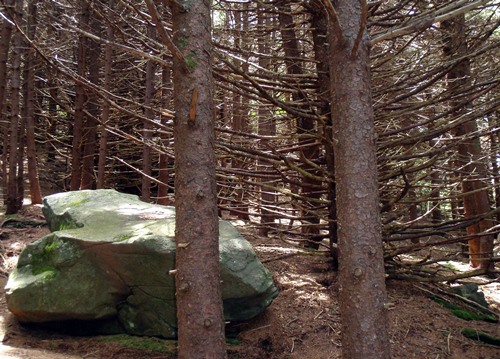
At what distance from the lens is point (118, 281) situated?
16.6ft

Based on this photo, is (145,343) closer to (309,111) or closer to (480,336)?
(309,111)

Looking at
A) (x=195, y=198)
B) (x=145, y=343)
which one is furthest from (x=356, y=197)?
(x=145, y=343)

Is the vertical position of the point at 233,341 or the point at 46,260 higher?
the point at 46,260

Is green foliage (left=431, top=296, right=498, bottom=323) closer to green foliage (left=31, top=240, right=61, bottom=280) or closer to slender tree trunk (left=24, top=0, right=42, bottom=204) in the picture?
green foliage (left=31, top=240, right=61, bottom=280)

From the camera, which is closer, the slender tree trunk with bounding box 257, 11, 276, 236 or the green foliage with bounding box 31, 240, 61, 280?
the green foliage with bounding box 31, 240, 61, 280

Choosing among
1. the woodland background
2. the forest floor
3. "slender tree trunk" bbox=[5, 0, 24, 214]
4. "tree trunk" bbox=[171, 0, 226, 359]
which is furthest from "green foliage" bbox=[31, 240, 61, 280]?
"slender tree trunk" bbox=[5, 0, 24, 214]

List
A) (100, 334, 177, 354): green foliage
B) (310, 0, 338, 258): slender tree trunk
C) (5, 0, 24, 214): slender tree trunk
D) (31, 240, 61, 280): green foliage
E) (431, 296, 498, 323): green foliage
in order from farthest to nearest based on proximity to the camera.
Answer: (5, 0, 24, 214): slender tree trunk, (431, 296, 498, 323): green foliage, (310, 0, 338, 258): slender tree trunk, (31, 240, 61, 280): green foliage, (100, 334, 177, 354): green foliage

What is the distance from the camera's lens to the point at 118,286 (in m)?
5.07

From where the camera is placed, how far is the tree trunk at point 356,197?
3.38 meters

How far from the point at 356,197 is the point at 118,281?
3116mm

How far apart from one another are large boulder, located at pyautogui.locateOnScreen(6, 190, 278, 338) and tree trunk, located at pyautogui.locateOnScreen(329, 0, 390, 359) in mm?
1722

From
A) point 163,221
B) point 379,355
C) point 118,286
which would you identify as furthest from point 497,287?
point 118,286

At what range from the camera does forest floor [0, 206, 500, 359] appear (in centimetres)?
464

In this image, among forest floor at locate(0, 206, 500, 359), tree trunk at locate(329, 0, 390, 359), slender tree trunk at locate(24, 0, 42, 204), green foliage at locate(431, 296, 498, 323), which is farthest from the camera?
slender tree trunk at locate(24, 0, 42, 204)
